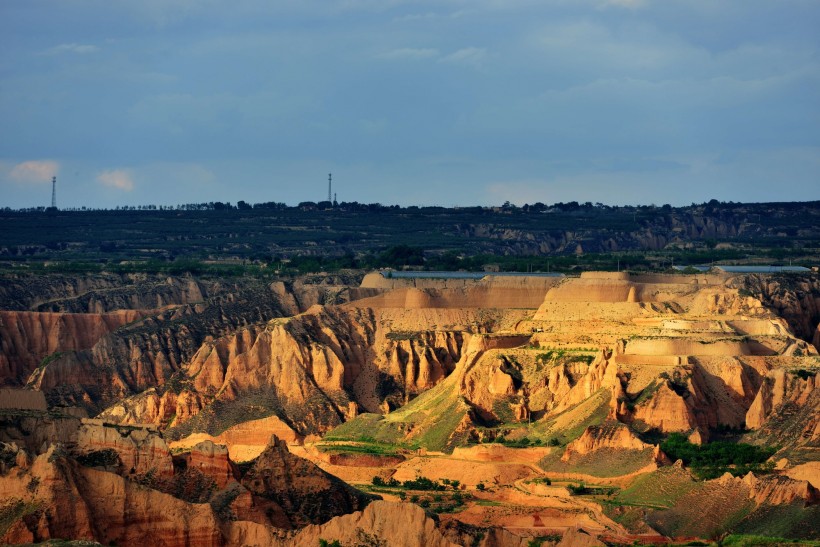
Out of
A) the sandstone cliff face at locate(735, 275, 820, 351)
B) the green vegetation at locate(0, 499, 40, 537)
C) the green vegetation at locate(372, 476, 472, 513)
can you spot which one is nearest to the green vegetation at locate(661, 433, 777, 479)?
the green vegetation at locate(372, 476, 472, 513)

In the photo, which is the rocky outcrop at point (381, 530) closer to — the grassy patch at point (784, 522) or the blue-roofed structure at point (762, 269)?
the grassy patch at point (784, 522)

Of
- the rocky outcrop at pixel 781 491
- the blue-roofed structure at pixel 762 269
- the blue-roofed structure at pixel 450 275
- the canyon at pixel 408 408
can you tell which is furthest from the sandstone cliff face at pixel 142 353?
the rocky outcrop at pixel 781 491

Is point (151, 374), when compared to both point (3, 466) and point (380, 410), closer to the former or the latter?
point (380, 410)

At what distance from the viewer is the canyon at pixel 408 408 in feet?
284

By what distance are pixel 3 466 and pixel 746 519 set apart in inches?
1234

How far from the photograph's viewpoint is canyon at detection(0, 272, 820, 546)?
284 ft

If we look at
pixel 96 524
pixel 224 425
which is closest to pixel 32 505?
pixel 96 524

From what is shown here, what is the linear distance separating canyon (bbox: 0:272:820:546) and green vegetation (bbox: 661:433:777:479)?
0.38 meters

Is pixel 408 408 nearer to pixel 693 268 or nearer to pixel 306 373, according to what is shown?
pixel 306 373

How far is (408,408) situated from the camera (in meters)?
142

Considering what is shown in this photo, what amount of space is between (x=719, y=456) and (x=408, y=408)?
32540 mm

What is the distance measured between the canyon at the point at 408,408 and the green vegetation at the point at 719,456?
1.26 feet

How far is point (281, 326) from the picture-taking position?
153500 millimetres

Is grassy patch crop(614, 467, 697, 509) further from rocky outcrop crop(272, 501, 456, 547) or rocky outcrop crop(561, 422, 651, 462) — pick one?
rocky outcrop crop(272, 501, 456, 547)
